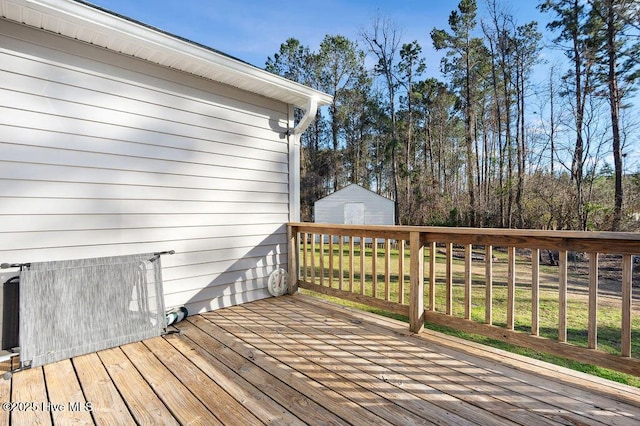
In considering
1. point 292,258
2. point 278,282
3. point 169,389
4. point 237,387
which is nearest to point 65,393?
point 169,389

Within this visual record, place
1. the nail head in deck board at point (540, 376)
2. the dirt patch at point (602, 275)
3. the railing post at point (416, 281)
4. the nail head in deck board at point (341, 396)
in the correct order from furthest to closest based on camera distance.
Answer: the dirt patch at point (602, 275) < the railing post at point (416, 281) < the nail head in deck board at point (540, 376) < the nail head in deck board at point (341, 396)

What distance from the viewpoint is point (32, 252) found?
92.4 inches

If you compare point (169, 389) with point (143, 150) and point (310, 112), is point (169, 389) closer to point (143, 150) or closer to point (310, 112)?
point (143, 150)

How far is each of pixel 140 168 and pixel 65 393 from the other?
5.88 feet

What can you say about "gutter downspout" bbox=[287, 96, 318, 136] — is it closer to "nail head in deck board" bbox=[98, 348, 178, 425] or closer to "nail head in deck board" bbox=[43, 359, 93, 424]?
"nail head in deck board" bbox=[98, 348, 178, 425]

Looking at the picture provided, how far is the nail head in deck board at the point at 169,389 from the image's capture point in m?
1.61

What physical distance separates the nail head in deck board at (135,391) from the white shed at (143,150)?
33.7 inches

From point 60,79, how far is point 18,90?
28 cm

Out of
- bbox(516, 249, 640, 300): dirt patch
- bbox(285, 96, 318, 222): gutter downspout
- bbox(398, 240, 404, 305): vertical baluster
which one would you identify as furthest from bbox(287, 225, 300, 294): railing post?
bbox(516, 249, 640, 300): dirt patch

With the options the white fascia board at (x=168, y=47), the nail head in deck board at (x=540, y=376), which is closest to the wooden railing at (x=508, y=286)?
the nail head in deck board at (x=540, y=376)

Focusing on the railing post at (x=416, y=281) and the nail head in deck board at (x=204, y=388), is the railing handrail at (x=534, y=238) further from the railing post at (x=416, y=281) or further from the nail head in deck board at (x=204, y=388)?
the nail head in deck board at (x=204, y=388)

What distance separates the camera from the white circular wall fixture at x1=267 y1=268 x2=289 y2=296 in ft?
12.7

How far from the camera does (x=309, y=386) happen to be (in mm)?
1906

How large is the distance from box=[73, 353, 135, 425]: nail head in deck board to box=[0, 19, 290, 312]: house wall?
85 cm
